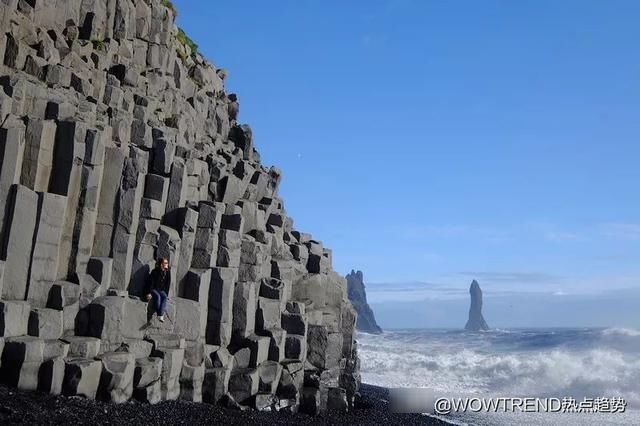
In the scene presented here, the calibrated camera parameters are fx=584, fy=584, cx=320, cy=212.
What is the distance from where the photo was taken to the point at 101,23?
17.7 metres

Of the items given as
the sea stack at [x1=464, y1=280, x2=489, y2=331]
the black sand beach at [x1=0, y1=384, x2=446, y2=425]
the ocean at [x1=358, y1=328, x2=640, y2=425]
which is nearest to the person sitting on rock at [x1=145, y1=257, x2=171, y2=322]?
the black sand beach at [x1=0, y1=384, x2=446, y2=425]

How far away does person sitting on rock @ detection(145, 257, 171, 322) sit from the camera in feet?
43.1

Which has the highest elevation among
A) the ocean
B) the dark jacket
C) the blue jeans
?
the dark jacket

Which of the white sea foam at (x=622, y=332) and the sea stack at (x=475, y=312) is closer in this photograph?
the white sea foam at (x=622, y=332)

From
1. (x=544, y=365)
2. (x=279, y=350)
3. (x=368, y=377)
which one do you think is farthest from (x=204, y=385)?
(x=544, y=365)

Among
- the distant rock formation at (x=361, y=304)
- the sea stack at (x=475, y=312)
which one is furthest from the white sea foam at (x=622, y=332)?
the sea stack at (x=475, y=312)

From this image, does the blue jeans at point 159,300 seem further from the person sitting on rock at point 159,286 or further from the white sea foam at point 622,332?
the white sea foam at point 622,332

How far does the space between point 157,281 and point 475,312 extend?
148 meters

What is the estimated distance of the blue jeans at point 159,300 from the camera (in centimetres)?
1312

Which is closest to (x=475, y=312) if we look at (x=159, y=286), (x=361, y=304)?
(x=361, y=304)

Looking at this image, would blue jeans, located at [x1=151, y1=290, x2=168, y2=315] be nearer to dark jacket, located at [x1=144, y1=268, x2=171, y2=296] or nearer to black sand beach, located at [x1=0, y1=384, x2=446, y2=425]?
dark jacket, located at [x1=144, y1=268, x2=171, y2=296]

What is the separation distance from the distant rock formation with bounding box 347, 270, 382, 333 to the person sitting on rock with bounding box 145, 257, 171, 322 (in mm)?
92609

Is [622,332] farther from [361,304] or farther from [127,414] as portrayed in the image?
[361,304]

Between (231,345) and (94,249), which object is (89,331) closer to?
(94,249)
